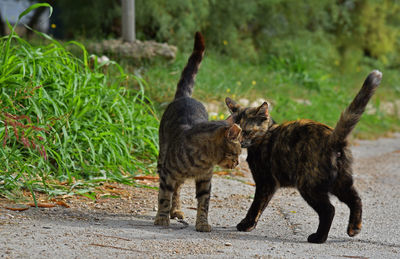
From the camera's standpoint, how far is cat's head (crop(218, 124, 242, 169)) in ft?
11.7

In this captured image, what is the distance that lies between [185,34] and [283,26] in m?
2.65

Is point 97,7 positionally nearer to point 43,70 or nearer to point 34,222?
point 43,70

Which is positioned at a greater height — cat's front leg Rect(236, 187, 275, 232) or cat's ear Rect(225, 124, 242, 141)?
cat's ear Rect(225, 124, 242, 141)

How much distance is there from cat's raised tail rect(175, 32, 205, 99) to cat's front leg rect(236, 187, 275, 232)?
124 centimetres

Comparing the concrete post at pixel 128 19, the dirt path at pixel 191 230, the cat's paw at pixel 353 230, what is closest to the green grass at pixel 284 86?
the concrete post at pixel 128 19

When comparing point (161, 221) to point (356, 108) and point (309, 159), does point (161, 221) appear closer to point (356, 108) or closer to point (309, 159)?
point (309, 159)

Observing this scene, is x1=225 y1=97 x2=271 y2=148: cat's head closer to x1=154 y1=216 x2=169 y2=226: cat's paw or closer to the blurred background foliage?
x1=154 y1=216 x2=169 y2=226: cat's paw

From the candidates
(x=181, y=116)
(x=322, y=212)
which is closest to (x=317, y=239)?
(x=322, y=212)

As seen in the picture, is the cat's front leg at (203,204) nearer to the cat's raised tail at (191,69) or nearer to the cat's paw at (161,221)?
the cat's paw at (161,221)

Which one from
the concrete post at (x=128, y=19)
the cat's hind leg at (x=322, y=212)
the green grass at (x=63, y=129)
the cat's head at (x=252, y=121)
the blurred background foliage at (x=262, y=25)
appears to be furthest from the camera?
the blurred background foliage at (x=262, y=25)

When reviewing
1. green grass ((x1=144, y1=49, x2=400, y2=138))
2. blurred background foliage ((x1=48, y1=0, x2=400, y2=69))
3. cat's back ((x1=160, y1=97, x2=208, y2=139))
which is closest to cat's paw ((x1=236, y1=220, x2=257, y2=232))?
cat's back ((x1=160, y1=97, x2=208, y2=139))

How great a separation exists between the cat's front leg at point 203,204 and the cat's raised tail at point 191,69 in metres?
1.12

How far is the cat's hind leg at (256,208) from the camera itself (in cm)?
380

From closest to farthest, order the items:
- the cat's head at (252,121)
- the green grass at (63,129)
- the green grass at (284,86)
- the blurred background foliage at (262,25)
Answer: the cat's head at (252,121)
the green grass at (63,129)
the green grass at (284,86)
the blurred background foliage at (262,25)
